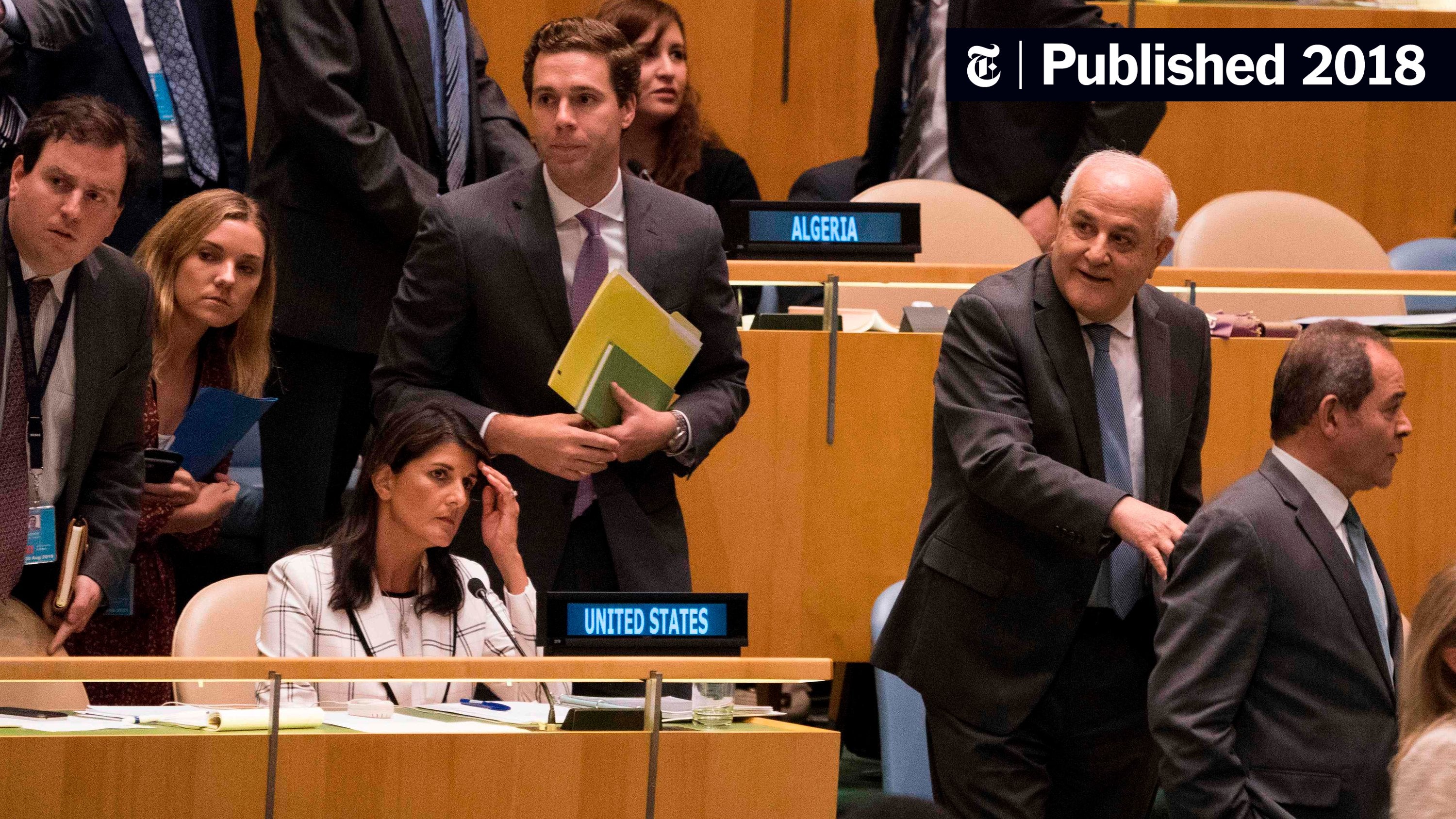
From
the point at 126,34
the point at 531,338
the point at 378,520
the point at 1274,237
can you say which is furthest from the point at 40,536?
the point at 1274,237

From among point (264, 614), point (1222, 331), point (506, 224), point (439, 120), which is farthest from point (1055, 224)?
point (264, 614)

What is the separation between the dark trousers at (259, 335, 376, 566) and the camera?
3.72 meters

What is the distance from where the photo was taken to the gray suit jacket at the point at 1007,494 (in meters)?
2.85

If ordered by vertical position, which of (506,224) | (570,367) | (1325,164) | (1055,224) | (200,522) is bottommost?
(200,522)

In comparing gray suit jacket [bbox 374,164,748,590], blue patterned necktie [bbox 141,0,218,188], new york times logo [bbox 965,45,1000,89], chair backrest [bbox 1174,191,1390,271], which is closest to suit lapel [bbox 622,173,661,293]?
gray suit jacket [bbox 374,164,748,590]

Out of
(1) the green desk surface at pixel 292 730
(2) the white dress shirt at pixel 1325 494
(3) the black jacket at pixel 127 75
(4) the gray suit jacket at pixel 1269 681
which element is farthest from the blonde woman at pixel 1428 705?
(3) the black jacket at pixel 127 75

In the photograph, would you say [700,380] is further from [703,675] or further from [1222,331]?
[1222,331]

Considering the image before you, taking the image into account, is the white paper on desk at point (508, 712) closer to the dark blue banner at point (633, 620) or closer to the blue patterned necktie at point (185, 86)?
the dark blue banner at point (633, 620)

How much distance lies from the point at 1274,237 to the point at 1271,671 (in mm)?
2589

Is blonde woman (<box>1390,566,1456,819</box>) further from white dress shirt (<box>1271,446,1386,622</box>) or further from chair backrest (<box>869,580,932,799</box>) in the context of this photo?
chair backrest (<box>869,580,932,799</box>)

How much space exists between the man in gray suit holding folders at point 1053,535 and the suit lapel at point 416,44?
1.40 m

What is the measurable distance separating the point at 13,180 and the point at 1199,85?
3819mm

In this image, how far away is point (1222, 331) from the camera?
3793 mm

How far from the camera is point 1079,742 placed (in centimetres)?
291
